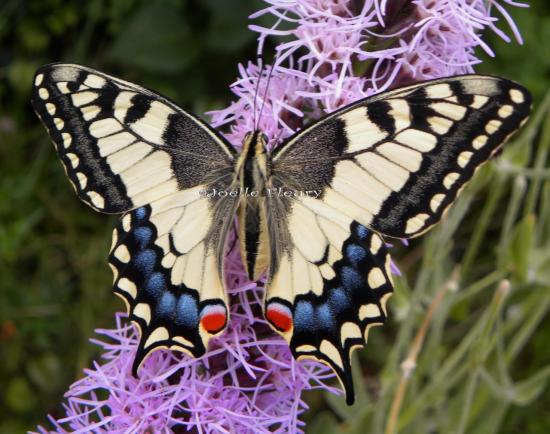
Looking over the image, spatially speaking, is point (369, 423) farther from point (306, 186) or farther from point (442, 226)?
point (306, 186)

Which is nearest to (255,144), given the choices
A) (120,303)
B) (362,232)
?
(362,232)

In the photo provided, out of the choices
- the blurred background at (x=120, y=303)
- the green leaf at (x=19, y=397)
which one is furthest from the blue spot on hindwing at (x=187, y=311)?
the green leaf at (x=19, y=397)

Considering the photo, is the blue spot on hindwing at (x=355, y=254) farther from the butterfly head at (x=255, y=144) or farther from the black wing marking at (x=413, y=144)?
the butterfly head at (x=255, y=144)

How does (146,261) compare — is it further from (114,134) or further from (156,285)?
(114,134)

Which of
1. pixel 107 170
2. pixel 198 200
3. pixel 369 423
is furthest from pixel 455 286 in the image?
pixel 107 170

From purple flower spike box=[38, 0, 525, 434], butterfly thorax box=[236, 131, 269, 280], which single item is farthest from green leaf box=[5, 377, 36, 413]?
butterfly thorax box=[236, 131, 269, 280]

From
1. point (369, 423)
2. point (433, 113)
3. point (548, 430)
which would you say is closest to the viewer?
point (433, 113)
